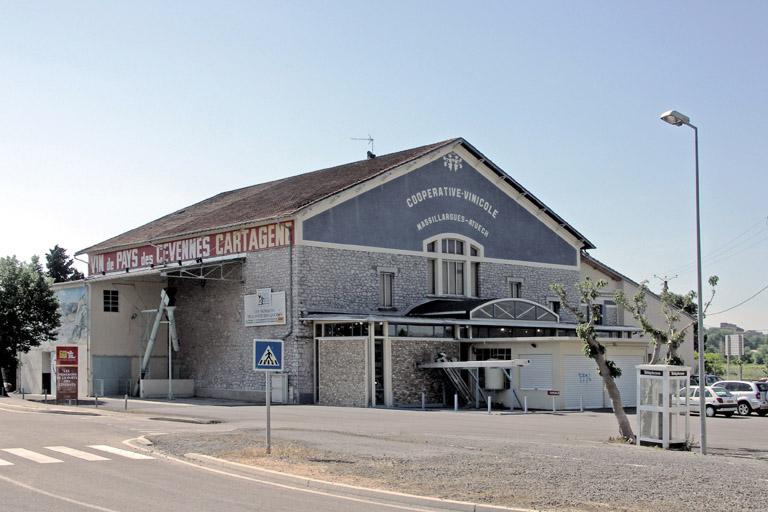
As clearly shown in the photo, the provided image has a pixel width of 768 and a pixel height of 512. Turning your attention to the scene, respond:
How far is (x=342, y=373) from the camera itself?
38.0 metres

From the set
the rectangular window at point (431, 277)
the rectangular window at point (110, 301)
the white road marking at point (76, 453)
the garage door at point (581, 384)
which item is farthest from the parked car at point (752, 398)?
the rectangular window at point (110, 301)

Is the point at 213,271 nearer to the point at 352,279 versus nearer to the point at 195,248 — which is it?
the point at 195,248

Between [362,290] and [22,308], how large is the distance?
1609cm

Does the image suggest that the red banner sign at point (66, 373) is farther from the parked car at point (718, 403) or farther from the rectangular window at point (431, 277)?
the parked car at point (718, 403)

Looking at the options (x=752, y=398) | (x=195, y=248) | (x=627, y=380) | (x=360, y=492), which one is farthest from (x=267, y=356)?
(x=195, y=248)

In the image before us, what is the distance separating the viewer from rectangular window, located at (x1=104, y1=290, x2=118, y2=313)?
4675cm

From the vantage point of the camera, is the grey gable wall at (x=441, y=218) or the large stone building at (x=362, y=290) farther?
the grey gable wall at (x=441, y=218)

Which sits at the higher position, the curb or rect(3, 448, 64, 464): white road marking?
the curb

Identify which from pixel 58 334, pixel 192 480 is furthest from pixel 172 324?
pixel 192 480

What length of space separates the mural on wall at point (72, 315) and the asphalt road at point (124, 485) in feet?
85.6

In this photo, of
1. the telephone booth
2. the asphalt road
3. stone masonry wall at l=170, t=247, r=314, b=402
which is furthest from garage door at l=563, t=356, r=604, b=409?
the asphalt road

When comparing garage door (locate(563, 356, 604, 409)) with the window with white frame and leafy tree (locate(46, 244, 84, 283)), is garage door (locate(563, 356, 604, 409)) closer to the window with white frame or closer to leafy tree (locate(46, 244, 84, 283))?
the window with white frame

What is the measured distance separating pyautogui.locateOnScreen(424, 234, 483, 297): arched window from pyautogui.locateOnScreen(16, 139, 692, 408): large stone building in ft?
0.27

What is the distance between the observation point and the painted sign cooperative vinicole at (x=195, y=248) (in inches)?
1585
